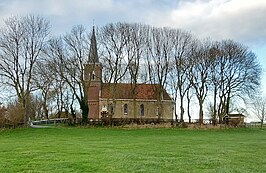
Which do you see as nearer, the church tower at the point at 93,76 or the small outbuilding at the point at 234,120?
the church tower at the point at 93,76

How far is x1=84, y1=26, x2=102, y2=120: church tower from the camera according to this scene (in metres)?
56.0

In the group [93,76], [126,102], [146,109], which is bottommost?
[146,109]

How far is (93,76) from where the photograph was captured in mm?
64625

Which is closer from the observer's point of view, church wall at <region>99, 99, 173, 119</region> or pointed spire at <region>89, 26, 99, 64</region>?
pointed spire at <region>89, 26, 99, 64</region>

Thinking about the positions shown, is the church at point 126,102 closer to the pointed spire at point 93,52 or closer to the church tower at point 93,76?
the church tower at point 93,76

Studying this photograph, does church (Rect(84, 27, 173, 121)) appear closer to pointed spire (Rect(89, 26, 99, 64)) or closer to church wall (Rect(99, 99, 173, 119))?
church wall (Rect(99, 99, 173, 119))

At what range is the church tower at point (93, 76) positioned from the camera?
56.0 m

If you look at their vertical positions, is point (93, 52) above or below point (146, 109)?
above

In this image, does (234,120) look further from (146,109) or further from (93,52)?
(93,52)

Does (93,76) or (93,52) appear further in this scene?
(93,76)

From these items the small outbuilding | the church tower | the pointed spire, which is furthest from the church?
the small outbuilding

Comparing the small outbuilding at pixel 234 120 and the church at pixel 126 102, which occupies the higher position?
the church at pixel 126 102

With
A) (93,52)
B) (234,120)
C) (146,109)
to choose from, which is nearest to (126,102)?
(146,109)

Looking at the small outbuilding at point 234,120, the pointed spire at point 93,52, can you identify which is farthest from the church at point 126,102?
the small outbuilding at point 234,120
